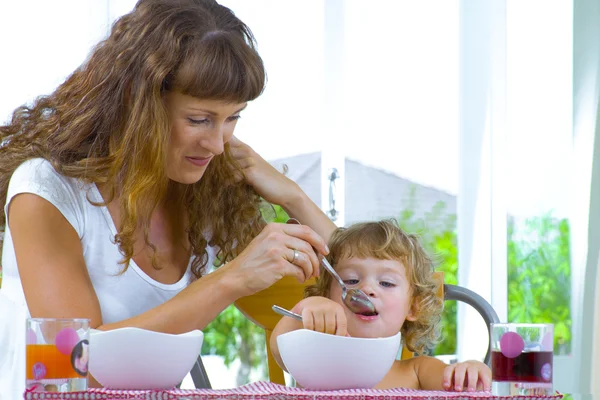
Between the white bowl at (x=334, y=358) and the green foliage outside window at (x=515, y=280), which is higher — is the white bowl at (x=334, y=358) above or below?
below

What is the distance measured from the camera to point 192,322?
54.6 inches

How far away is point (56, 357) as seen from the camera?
909 millimetres

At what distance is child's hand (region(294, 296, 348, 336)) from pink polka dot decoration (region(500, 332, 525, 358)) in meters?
0.31

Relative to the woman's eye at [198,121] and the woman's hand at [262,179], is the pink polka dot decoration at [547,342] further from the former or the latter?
the woman's hand at [262,179]

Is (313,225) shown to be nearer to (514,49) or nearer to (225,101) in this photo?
(225,101)

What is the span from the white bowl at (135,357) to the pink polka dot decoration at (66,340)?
2.3 inches

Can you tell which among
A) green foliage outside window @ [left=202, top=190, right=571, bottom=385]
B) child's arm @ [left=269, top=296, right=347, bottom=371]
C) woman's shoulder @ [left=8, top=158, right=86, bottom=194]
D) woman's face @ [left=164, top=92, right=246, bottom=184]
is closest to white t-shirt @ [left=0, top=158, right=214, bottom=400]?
woman's shoulder @ [left=8, top=158, right=86, bottom=194]

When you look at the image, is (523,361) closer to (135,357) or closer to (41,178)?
(135,357)

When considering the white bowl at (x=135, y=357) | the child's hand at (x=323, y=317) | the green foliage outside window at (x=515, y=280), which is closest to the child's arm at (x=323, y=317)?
the child's hand at (x=323, y=317)

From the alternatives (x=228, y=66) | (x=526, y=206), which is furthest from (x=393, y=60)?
(x=228, y=66)

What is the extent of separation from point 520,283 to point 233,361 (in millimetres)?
1669

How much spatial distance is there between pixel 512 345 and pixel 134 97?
0.86m

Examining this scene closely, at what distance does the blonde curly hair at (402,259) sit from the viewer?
1612 millimetres

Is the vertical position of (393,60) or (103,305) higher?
(393,60)
